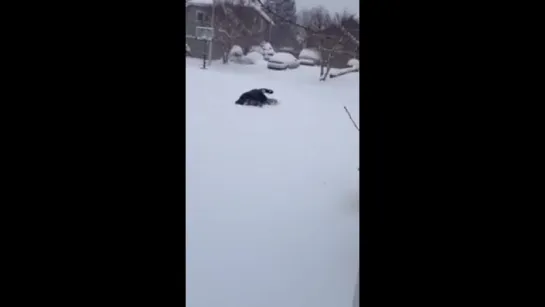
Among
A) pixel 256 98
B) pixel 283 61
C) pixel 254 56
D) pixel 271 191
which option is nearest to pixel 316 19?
pixel 283 61

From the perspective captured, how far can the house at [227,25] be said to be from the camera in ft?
24.3

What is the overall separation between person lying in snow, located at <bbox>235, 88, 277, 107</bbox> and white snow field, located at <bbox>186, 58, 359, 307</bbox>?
0.10 meters

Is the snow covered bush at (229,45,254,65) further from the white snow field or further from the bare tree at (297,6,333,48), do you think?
the bare tree at (297,6,333,48)

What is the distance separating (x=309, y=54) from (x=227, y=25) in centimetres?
145

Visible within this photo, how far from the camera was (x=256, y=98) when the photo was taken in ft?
23.2

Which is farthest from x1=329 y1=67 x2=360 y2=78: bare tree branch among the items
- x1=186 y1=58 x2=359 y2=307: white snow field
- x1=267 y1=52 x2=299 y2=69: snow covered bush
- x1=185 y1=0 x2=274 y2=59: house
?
x1=185 y1=0 x2=274 y2=59: house

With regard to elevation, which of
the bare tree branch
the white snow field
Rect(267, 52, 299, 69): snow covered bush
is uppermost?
Rect(267, 52, 299, 69): snow covered bush

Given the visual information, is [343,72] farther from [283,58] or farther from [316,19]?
[283,58]

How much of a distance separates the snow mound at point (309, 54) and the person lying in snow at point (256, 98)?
3.05ft

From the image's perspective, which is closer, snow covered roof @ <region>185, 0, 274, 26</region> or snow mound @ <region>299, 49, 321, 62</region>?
snow covered roof @ <region>185, 0, 274, 26</region>

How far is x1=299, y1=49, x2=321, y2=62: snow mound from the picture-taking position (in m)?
7.58
